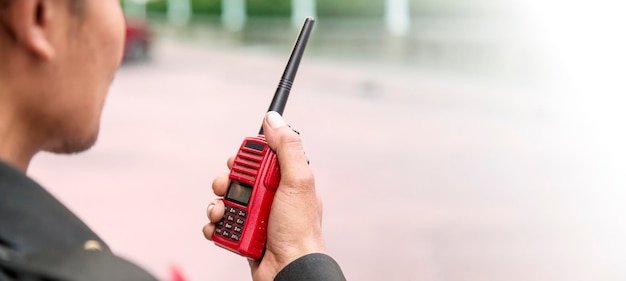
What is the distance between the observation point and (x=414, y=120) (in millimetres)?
3447

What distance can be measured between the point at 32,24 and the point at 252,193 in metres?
0.31

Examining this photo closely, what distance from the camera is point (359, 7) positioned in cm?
579

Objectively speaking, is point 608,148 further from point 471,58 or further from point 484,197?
point 471,58

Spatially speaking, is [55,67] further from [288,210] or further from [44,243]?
[288,210]

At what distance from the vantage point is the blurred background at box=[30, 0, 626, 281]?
1.93m

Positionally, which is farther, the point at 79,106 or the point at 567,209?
the point at 567,209

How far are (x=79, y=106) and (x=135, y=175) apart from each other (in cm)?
226

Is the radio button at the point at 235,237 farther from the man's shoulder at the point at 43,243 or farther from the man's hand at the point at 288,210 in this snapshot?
the man's shoulder at the point at 43,243

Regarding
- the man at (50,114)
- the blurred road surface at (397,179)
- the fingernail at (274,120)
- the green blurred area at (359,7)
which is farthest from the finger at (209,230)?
the green blurred area at (359,7)

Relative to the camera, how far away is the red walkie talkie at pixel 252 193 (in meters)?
0.65

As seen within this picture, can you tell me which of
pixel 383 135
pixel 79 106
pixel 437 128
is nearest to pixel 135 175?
pixel 383 135

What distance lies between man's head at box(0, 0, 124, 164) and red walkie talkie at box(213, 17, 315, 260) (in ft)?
0.76

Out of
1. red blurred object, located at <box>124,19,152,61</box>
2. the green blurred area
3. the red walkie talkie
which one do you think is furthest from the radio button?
red blurred object, located at <box>124,19,152,61</box>

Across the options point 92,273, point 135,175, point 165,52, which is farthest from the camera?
point 165,52
